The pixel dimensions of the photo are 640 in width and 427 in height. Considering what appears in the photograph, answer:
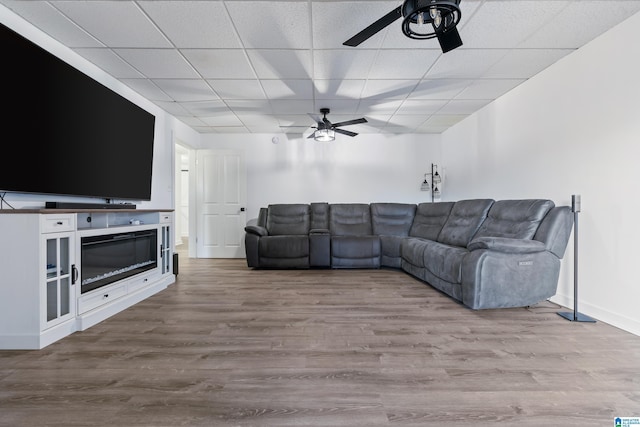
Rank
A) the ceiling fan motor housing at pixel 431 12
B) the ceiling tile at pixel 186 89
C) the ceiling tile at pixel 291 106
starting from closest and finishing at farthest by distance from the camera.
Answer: the ceiling fan motor housing at pixel 431 12 → the ceiling tile at pixel 186 89 → the ceiling tile at pixel 291 106

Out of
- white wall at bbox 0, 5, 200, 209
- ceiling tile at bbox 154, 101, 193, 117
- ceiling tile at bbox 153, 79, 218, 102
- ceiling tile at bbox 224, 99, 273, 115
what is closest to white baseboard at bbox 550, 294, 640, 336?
ceiling tile at bbox 224, 99, 273, 115

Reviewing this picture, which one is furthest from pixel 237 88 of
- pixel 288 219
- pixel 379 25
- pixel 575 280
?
pixel 575 280

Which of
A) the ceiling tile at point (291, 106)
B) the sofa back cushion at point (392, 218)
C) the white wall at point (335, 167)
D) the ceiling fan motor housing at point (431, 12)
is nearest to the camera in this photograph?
the ceiling fan motor housing at point (431, 12)

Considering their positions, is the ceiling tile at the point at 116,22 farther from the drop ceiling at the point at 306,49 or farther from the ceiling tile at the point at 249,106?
the ceiling tile at the point at 249,106

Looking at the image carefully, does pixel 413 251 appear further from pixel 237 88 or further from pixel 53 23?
pixel 53 23

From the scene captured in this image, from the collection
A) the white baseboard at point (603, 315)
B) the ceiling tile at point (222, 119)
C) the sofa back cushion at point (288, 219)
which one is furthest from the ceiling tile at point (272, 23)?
the white baseboard at point (603, 315)

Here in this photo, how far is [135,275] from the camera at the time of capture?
2955mm

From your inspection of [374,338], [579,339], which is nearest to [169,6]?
[374,338]

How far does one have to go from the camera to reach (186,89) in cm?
360

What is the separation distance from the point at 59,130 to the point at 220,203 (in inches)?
134

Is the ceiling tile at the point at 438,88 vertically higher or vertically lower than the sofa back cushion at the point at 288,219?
higher

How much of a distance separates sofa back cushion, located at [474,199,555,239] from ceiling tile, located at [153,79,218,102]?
12.4 feet

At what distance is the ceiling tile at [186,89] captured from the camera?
11.1 feet

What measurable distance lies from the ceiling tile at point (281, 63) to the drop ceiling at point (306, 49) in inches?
0.4
